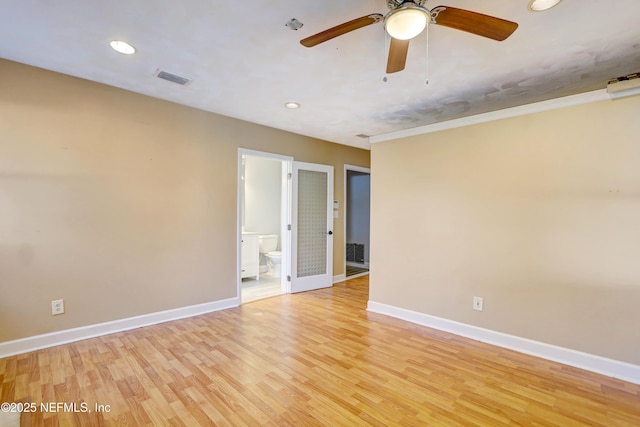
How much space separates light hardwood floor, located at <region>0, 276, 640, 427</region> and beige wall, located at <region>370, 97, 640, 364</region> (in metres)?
0.40

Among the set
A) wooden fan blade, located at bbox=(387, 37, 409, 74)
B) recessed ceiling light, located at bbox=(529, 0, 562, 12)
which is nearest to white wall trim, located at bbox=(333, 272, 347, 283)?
wooden fan blade, located at bbox=(387, 37, 409, 74)

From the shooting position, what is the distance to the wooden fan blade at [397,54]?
1773mm

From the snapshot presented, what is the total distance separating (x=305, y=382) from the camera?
87.4 inches

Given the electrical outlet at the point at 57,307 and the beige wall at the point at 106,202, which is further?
the electrical outlet at the point at 57,307

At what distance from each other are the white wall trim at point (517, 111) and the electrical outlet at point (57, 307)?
3.96 meters

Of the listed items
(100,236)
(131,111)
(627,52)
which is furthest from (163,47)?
(627,52)

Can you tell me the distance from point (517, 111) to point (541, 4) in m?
1.31

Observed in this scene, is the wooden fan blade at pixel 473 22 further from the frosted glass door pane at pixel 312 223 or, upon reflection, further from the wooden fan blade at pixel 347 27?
the frosted glass door pane at pixel 312 223

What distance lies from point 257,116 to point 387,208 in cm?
209

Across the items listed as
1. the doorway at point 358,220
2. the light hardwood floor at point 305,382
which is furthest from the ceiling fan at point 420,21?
the doorway at point 358,220

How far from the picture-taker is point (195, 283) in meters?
3.62

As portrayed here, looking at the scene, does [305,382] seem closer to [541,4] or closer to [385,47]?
[385,47]

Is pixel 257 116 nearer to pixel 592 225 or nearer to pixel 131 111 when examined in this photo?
pixel 131 111

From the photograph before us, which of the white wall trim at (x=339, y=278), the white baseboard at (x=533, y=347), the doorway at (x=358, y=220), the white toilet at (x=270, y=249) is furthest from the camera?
the doorway at (x=358, y=220)
